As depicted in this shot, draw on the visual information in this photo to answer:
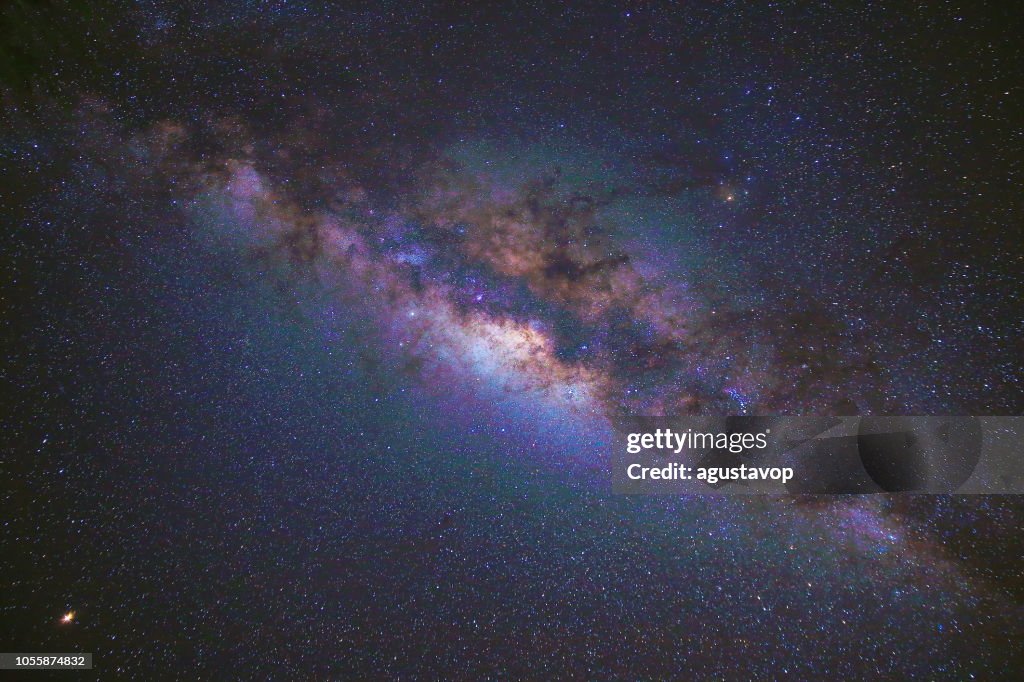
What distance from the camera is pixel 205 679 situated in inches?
204

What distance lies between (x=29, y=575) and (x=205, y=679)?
2.36 meters

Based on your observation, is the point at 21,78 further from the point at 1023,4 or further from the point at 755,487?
the point at 1023,4

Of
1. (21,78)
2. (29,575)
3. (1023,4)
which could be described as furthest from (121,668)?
(1023,4)

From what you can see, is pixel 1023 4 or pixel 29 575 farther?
pixel 29 575

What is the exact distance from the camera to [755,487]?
5070 mm

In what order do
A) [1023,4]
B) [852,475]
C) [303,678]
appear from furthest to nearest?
[303,678] → [852,475] → [1023,4]

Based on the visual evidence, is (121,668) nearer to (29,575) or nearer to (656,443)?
(29,575)

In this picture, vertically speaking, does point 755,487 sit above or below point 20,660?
above

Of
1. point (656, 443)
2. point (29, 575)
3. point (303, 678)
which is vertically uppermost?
point (656, 443)

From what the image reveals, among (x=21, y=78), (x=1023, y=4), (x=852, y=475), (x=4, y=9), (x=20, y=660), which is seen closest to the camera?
(x=4, y=9)

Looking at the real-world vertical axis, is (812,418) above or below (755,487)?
above

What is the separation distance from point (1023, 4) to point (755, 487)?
5.49 metres

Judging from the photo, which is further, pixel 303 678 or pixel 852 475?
pixel 303 678

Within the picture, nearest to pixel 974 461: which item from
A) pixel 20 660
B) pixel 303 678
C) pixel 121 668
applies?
pixel 303 678
